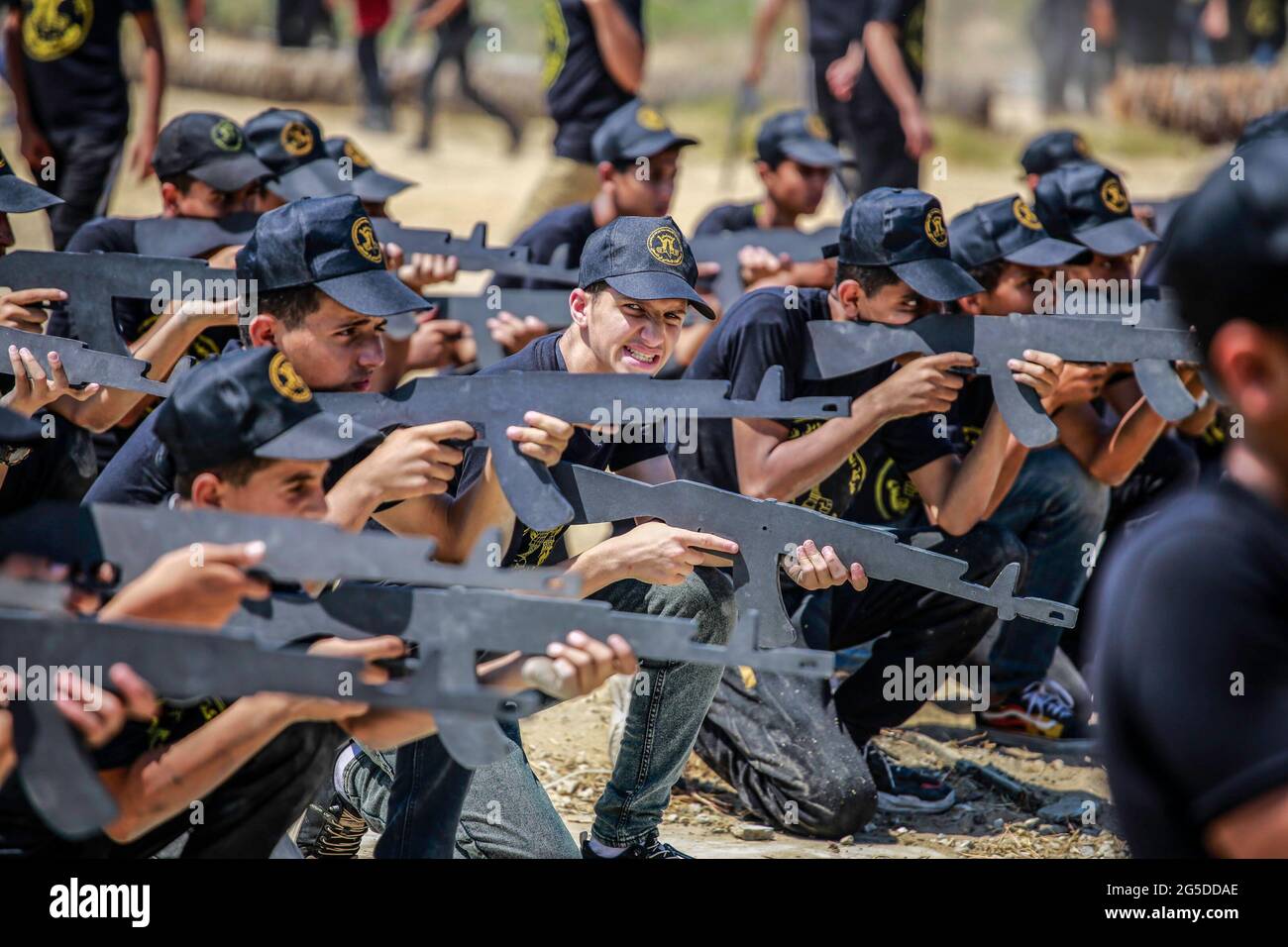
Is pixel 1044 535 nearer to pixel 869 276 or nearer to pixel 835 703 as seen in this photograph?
pixel 835 703

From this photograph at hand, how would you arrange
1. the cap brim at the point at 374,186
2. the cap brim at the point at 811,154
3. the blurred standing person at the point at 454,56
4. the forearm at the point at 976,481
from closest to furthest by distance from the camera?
the forearm at the point at 976,481, the cap brim at the point at 374,186, the cap brim at the point at 811,154, the blurred standing person at the point at 454,56

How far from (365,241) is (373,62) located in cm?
1175

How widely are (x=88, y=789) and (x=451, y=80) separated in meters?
16.0

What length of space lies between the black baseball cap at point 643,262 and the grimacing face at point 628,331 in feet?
0.12

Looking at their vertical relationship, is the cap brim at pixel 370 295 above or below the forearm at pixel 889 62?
above

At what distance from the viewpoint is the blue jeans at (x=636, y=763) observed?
3.78 meters

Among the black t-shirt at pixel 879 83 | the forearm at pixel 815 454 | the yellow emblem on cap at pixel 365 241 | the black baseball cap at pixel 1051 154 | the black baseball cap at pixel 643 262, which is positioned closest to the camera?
the yellow emblem on cap at pixel 365 241

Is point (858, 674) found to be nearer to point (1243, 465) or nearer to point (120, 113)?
point (1243, 465)

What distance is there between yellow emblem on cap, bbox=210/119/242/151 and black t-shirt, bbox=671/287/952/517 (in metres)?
1.78

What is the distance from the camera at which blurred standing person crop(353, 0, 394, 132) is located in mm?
14205

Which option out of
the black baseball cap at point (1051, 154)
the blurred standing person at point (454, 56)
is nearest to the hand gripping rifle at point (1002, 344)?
the black baseball cap at point (1051, 154)

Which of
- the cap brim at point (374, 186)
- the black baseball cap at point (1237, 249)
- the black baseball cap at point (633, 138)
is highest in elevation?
the black baseball cap at point (1237, 249)

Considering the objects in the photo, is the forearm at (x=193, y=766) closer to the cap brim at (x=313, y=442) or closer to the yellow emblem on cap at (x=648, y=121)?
the cap brim at (x=313, y=442)

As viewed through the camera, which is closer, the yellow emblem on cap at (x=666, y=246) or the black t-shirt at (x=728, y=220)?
the yellow emblem on cap at (x=666, y=246)
